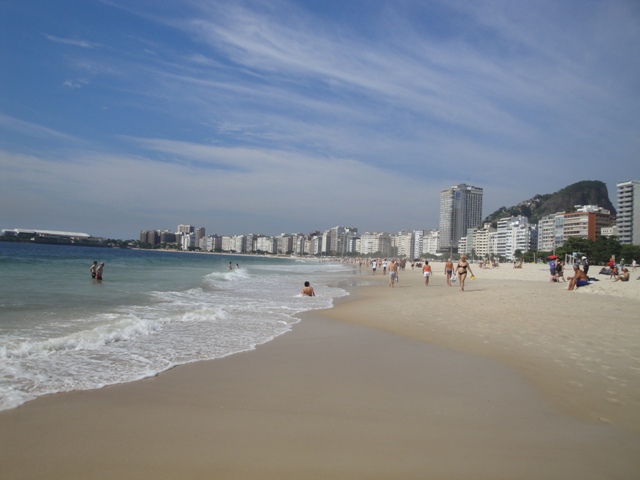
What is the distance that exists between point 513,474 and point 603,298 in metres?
12.9

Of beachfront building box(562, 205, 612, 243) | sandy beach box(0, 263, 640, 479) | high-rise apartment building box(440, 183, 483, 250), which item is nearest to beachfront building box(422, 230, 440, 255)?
high-rise apartment building box(440, 183, 483, 250)

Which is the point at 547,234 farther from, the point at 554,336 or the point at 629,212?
the point at 554,336

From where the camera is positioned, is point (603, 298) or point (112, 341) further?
point (603, 298)

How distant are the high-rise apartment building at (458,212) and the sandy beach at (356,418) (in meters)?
177

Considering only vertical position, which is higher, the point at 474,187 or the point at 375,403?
the point at 474,187

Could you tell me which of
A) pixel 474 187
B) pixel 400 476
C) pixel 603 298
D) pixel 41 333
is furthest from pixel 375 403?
pixel 474 187

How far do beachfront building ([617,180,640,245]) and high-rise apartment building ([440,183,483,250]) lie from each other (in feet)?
217

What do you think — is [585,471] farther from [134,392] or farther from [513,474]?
[134,392]

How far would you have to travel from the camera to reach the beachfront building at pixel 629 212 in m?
108

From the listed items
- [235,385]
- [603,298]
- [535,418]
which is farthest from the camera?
[603,298]

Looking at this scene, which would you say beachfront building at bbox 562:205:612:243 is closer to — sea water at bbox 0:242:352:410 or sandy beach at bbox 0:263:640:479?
sea water at bbox 0:242:352:410

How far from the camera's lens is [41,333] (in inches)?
279

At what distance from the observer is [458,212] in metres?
180

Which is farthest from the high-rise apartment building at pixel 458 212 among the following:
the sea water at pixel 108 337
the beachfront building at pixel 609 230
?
the sea water at pixel 108 337
